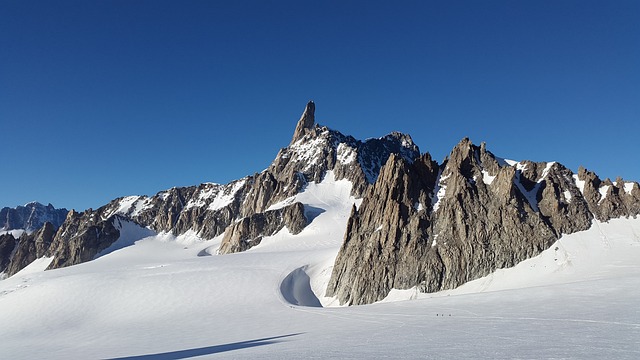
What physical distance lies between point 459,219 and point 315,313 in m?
35.0

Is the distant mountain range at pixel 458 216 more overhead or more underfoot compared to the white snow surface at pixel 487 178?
more underfoot

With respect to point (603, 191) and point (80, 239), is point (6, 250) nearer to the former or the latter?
point (80, 239)

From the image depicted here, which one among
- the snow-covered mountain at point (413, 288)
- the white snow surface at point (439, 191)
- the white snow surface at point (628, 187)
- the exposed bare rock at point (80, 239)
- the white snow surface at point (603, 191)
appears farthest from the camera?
the exposed bare rock at point (80, 239)

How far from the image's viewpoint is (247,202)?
16688cm

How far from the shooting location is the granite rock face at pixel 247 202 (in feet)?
457

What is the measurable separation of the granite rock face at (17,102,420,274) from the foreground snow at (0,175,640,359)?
42.0 m

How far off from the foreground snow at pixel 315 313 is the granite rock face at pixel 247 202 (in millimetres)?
41982

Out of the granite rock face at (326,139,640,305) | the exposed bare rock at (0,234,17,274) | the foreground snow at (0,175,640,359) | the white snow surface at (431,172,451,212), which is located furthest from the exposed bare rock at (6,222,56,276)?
the white snow surface at (431,172,451,212)

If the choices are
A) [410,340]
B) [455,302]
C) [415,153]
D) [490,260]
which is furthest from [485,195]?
[415,153]

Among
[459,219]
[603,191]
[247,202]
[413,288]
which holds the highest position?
[247,202]

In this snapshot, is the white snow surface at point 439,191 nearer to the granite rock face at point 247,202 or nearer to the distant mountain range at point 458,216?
the distant mountain range at point 458,216

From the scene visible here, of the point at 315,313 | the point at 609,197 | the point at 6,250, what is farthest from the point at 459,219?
the point at 6,250

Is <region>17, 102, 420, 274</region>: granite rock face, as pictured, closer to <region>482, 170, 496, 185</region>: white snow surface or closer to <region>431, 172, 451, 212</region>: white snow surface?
<region>431, 172, 451, 212</region>: white snow surface

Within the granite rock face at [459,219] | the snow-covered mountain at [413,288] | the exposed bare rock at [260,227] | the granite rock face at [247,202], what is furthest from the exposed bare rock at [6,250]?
the granite rock face at [459,219]
